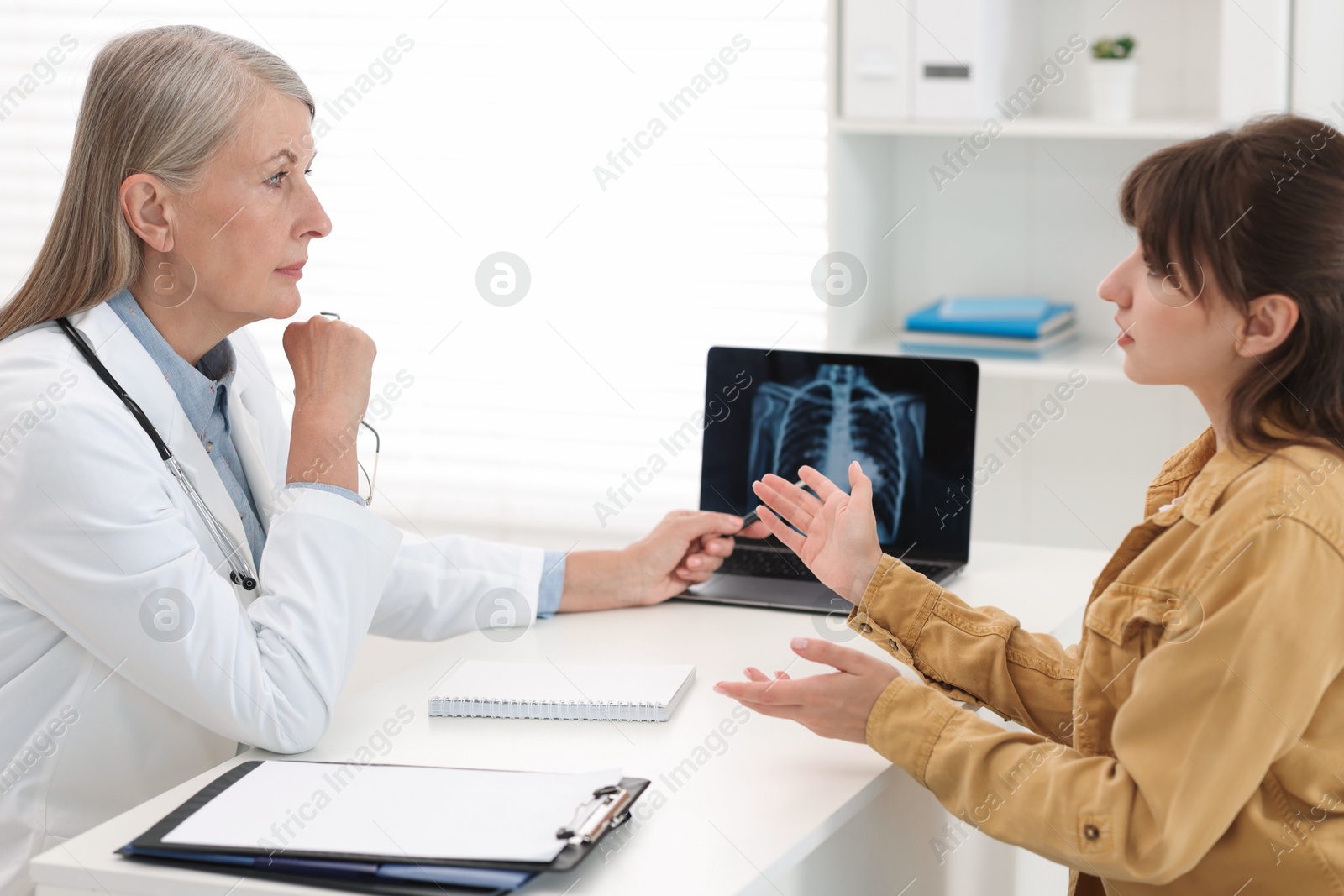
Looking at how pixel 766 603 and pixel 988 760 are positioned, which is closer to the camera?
pixel 988 760

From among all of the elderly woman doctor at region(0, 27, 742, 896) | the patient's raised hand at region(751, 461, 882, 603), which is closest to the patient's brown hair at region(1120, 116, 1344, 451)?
the patient's raised hand at region(751, 461, 882, 603)

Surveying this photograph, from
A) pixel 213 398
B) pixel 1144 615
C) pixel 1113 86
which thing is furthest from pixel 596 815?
pixel 1113 86

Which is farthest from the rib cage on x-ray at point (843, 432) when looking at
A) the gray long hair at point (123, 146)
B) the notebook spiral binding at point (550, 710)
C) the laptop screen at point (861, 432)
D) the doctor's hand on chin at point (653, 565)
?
the gray long hair at point (123, 146)

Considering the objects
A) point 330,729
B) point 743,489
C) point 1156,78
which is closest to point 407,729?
point 330,729

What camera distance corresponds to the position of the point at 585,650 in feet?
5.19

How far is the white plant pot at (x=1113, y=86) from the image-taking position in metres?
2.39

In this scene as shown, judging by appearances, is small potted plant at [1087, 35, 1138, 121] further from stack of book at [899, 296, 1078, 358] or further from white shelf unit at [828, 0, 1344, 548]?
stack of book at [899, 296, 1078, 358]

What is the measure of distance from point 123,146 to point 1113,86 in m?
1.71

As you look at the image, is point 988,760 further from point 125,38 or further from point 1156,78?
point 1156,78

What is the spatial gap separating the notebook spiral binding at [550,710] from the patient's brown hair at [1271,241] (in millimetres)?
612

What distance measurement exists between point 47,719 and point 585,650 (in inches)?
22.5

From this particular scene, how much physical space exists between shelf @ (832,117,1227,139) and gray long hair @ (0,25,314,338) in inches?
52.3

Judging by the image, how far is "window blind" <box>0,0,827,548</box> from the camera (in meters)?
2.75

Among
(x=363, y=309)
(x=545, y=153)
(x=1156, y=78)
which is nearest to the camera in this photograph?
(x=1156, y=78)
